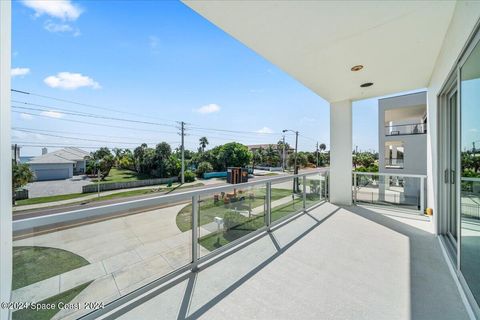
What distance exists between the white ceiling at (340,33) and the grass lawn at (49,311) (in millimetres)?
2551

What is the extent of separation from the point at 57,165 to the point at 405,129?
37504 mm

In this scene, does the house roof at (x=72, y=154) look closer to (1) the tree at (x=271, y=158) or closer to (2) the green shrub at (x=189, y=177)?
(2) the green shrub at (x=189, y=177)

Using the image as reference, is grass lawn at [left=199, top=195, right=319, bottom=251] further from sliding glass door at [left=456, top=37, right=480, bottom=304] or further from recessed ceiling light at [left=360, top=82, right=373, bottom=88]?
recessed ceiling light at [left=360, top=82, right=373, bottom=88]

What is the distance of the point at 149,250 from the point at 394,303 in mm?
2105

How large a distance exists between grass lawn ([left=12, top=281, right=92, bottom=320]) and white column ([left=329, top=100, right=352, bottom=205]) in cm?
506

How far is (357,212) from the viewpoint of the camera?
167 inches

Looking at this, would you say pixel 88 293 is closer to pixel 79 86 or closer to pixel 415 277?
pixel 415 277

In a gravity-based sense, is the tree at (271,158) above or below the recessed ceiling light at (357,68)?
below

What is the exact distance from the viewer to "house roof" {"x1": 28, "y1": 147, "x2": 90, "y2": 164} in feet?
90.3

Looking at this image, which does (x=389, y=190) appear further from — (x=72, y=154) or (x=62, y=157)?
(x=72, y=154)

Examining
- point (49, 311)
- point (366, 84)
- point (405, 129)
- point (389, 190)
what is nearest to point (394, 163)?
point (405, 129)

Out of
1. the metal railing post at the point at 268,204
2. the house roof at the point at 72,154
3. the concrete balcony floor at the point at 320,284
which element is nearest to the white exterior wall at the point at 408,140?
the concrete balcony floor at the point at 320,284

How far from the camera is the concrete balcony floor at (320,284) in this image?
1550 millimetres

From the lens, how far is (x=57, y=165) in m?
27.3
